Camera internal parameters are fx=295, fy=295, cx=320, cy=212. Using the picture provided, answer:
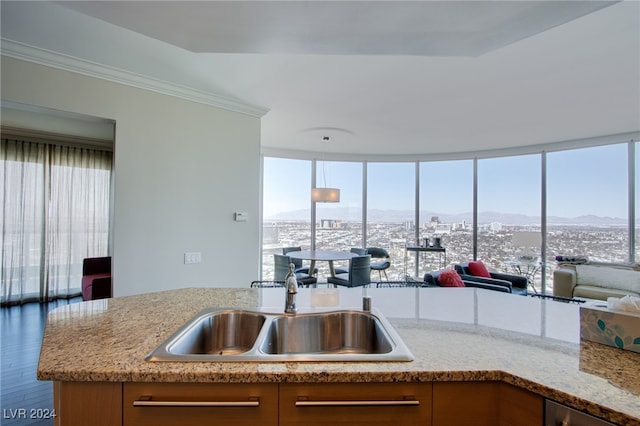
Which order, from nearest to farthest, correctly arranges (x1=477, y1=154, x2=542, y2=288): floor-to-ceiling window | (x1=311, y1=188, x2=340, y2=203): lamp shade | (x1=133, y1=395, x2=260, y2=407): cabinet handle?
(x1=133, y1=395, x2=260, y2=407): cabinet handle, (x1=311, y1=188, x2=340, y2=203): lamp shade, (x1=477, y1=154, x2=542, y2=288): floor-to-ceiling window

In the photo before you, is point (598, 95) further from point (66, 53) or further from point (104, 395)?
point (66, 53)

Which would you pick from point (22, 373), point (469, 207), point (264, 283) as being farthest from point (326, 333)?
point (469, 207)

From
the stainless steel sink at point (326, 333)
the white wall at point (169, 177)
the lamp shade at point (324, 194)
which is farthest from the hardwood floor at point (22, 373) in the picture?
the lamp shade at point (324, 194)

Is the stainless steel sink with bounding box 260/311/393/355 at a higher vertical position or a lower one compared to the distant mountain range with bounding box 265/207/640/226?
lower

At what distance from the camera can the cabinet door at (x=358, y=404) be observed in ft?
3.12

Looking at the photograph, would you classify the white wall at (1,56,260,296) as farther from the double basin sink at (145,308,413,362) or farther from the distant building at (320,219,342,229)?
the distant building at (320,219,342,229)

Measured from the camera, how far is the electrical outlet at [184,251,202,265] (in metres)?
3.11

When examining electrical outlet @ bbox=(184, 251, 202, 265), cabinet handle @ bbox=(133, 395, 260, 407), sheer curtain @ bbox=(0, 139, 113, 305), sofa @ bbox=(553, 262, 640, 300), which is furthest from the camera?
sheer curtain @ bbox=(0, 139, 113, 305)

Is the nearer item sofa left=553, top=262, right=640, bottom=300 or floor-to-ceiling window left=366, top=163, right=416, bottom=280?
sofa left=553, top=262, right=640, bottom=300

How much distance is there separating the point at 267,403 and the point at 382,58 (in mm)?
2530

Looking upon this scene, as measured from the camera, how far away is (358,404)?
37.3 inches

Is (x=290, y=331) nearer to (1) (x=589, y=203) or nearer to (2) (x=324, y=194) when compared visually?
(2) (x=324, y=194)

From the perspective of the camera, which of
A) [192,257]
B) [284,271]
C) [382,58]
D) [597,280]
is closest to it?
[382,58]

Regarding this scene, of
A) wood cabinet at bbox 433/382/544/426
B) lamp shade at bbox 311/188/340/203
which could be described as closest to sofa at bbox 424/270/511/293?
lamp shade at bbox 311/188/340/203
